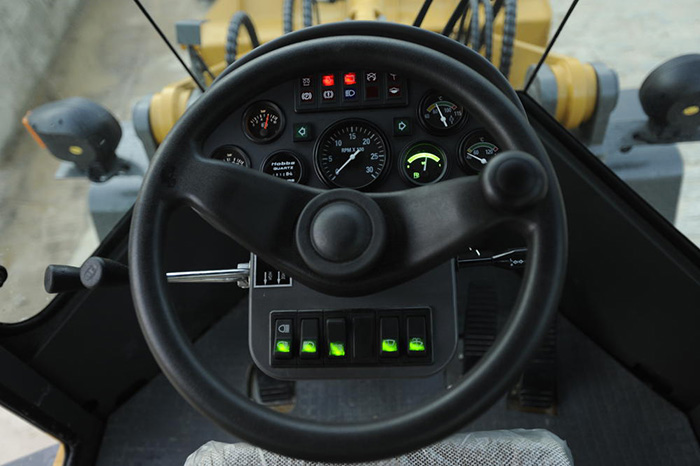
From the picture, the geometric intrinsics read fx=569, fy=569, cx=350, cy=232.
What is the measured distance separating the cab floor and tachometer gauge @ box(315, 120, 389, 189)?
2.69ft

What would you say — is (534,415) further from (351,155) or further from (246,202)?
(246,202)

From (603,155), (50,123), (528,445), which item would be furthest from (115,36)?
(528,445)

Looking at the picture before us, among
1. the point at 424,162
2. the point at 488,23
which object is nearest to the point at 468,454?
the point at 424,162

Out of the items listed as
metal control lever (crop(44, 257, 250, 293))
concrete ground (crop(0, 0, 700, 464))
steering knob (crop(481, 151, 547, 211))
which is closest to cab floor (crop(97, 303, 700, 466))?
concrete ground (crop(0, 0, 700, 464))

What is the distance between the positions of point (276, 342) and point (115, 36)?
1.31 metres

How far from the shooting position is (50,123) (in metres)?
1.31

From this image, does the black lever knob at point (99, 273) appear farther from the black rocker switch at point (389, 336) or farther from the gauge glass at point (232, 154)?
the black rocker switch at point (389, 336)

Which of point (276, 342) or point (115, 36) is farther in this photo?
point (115, 36)

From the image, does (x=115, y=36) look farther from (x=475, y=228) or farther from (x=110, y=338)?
(x=475, y=228)

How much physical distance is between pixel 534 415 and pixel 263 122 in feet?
3.50

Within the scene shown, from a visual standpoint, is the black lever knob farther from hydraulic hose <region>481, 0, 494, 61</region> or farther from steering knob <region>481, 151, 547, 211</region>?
hydraulic hose <region>481, 0, 494, 61</region>

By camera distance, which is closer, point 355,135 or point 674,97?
point 355,135

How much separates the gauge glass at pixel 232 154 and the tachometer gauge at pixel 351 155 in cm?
12

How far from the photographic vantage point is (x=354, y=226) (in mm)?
722
